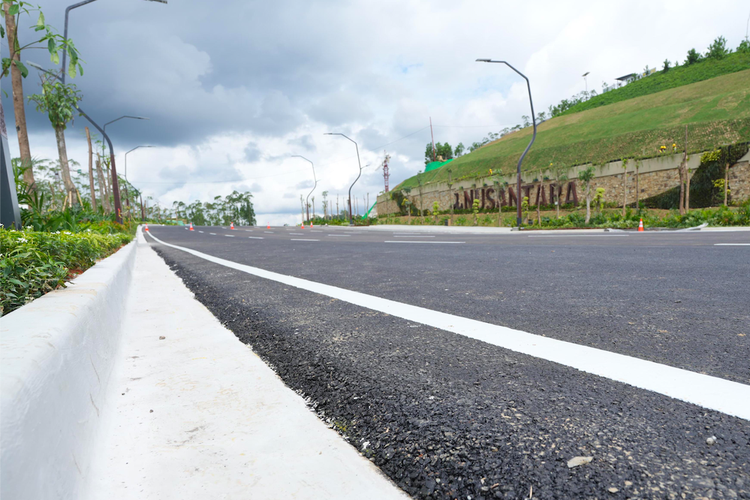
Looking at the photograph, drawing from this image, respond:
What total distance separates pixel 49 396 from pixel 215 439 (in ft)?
2.15

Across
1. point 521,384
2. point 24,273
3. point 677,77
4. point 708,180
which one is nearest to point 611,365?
point 521,384

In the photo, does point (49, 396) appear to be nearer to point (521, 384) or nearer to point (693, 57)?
point (521, 384)

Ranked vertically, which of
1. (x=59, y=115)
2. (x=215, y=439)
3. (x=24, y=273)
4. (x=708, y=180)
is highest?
(x=59, y=115)

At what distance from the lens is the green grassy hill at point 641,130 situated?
44.2 metres

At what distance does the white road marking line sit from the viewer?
1.72 meters

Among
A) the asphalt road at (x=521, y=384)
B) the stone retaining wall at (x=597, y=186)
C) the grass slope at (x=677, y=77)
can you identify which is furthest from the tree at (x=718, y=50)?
the asphalt road at (x=521, y=384)

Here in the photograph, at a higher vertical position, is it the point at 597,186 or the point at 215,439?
the point at 597,186

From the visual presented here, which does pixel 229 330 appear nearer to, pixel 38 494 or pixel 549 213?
pixel 38 494

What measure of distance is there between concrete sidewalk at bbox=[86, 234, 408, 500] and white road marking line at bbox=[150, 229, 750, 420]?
126cm

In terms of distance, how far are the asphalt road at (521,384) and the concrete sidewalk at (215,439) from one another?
0.12m

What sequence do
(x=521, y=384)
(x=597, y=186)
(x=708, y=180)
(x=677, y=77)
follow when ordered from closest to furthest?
(x=521, y=384)
(x=708, y=180)
(x=597, y=186)
(x=677, y=77)

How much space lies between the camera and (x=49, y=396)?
130cm

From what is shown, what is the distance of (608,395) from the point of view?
70.4 inches

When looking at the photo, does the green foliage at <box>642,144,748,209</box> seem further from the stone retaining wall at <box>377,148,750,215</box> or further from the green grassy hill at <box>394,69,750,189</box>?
the green grassy hill at <box>394,69,750,189</box>
